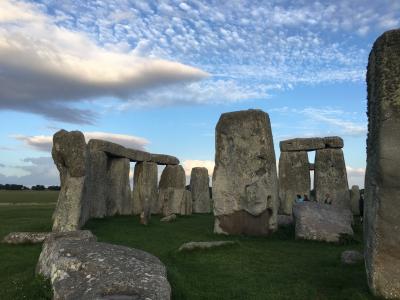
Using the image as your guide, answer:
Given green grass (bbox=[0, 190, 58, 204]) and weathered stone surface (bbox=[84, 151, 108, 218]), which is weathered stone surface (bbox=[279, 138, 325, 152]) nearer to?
weathered stone surface (bbox=[84, 151, 108, 218])

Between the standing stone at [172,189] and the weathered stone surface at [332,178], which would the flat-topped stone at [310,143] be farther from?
the standing stone at [172,189]

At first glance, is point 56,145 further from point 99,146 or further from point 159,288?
point 159,288

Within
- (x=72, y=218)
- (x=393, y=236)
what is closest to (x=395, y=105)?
(x=393, y=236)

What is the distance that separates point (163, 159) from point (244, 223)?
10.6 m

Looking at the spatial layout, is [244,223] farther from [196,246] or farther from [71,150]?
[71,150]

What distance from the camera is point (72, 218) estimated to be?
1218cm

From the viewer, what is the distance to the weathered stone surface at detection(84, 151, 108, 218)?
16.6 metres

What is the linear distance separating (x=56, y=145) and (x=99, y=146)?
569cm

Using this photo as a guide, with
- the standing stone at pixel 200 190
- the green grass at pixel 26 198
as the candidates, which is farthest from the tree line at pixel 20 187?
the standing stone at pixel 200 190

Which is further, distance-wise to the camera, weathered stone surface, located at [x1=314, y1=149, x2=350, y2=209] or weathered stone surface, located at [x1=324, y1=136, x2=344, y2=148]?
weathered stone surface, located at [x1=324, y1=136, x2=344, y2=148]

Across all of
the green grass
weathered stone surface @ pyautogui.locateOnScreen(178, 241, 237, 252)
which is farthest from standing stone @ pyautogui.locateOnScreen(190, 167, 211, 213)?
weathered stone surface @ pyautogui.locateOnScreen(178, 241, 237, 252)

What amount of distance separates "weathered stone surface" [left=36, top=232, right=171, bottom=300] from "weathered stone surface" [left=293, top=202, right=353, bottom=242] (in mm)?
6671

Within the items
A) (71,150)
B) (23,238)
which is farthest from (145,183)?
(23,238)

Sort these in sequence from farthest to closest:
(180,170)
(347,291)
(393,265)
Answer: (180,170), (347,291), (393,265)
